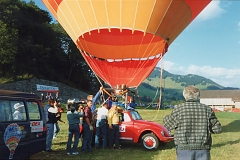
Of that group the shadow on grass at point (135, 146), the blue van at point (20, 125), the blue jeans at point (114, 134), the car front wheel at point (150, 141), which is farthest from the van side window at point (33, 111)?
the car front wheel at point (150, 141)

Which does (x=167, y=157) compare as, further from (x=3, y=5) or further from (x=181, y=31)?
(x=3, y=5)

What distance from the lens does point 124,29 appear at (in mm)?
10734

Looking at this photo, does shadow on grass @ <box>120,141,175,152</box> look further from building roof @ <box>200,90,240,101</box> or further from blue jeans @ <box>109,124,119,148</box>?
building roof @ <box>200,90,240,101</box>

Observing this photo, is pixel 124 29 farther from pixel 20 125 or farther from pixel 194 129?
pixel 194 129

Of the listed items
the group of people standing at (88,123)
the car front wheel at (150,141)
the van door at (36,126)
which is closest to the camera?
the van door at (36,126)

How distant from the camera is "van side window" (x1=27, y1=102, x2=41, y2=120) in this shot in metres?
→ 6.94

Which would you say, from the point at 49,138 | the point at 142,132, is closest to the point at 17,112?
the point at 49,138

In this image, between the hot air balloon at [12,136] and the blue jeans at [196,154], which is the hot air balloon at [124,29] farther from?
the blue jeans at [196,154]

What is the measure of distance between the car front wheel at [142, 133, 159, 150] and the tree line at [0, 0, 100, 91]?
30604 millimetres

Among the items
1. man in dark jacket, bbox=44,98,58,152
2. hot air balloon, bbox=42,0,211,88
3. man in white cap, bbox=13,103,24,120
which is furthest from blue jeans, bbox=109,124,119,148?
man in white cap, bbox=13,103,24,120

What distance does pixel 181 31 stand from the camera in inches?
478

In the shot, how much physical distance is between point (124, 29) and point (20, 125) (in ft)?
19.2

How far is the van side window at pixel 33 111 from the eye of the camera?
6939mm

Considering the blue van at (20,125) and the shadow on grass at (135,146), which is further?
the shadow on grass at (135,146)
